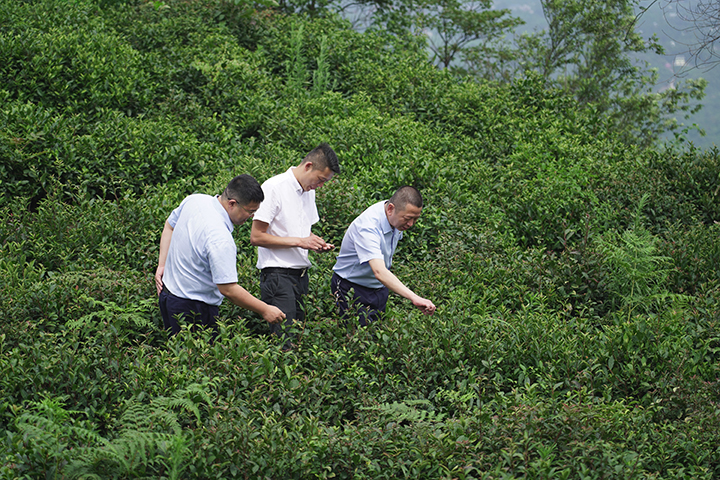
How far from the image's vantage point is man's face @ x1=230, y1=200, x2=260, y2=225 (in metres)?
4.72

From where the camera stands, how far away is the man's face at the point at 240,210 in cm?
472

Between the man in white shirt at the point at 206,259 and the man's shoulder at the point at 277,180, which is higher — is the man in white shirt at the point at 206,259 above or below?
below

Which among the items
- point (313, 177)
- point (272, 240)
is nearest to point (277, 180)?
→ point (313, 177)

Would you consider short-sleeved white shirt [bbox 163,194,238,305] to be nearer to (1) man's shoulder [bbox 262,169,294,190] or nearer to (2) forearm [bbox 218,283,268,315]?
(2) forearm [bbox 218,283,268,315]

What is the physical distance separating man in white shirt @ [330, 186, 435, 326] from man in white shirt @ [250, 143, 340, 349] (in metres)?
0.34

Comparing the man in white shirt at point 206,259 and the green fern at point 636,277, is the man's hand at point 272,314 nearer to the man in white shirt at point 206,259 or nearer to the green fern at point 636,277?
the man in white shirt at point 206,259

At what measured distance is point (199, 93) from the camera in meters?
10.7

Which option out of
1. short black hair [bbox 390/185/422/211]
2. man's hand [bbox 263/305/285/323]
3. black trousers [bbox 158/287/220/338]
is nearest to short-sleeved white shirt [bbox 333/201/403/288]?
short black hair [bbox 390/185/422/211]

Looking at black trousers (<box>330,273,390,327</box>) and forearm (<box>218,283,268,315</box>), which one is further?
black trousers (<box>330,273,390,327</box>)

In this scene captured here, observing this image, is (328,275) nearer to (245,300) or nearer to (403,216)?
(403,216)

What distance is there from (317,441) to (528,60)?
2204 cm

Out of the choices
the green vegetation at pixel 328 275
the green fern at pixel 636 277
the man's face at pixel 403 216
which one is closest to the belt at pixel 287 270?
the green vegetation at pixel 328 275

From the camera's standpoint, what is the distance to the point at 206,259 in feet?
15.4

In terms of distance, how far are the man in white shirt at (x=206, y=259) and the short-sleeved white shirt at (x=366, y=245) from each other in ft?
3.01
